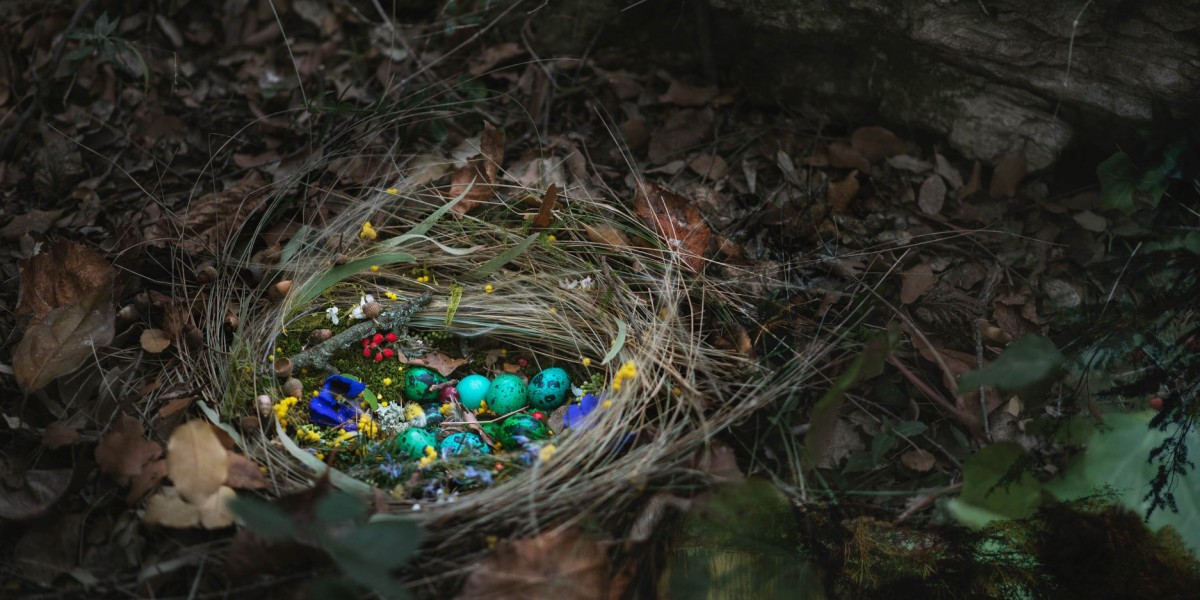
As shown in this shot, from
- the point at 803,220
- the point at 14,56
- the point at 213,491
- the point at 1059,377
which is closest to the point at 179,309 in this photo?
the point at 213,491

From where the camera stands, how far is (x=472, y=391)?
2.18m

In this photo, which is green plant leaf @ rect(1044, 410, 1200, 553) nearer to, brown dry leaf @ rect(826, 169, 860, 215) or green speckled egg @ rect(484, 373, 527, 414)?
brown dry leaf @ rect(826, 169, 860, 215)

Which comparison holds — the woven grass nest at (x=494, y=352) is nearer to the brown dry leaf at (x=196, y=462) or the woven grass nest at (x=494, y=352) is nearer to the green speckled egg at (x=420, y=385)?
the green speckled egg at (x=420, y=385)

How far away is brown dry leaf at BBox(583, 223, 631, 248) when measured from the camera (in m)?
2.34

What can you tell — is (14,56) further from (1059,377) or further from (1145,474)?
(1145,474)

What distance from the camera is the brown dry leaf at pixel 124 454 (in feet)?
5.89

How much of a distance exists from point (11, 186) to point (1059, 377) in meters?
3.43

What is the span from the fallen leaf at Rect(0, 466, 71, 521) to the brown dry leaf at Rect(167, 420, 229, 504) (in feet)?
0.92

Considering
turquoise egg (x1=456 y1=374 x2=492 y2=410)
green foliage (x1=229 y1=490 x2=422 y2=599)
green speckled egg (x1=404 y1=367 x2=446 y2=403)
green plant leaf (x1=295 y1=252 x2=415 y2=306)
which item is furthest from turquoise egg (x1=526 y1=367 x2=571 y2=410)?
green foliage (x1=229 y1=490 x2=422 y2=599)

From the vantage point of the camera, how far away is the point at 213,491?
175 cm

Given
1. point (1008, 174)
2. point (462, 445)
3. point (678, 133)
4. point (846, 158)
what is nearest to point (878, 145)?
point (846, 158)

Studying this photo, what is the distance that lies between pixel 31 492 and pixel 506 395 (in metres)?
1.14

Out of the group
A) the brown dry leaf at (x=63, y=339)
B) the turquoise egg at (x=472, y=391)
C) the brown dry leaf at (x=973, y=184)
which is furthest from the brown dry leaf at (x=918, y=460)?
the brown dry leaf at (x=63, y=339)

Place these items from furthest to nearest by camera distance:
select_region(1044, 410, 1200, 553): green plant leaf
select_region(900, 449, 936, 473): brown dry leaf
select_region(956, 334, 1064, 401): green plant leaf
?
1. select_region(900, 449, 936, 473): brown dry leaf
2. select_region(1044, 410, 1200, 553): green plant leaf
3. select_region(956, 334, 1064, 401): green plant leaf
